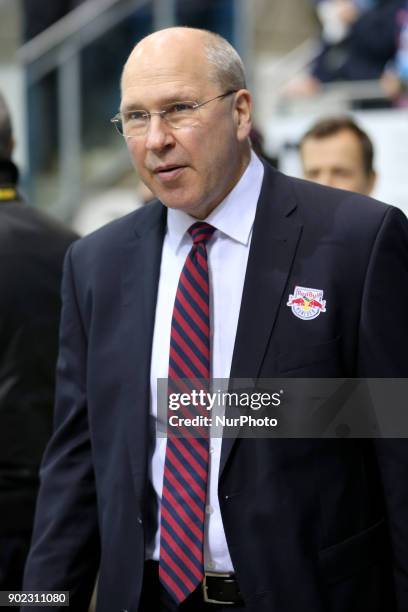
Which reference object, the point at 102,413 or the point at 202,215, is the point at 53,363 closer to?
the point at 102,413

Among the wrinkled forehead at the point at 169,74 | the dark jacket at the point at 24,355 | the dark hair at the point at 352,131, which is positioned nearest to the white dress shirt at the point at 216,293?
the wrinkled forehead at the point at 169,74

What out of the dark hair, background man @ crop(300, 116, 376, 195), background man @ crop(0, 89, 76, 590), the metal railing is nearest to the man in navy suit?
background man @ crop(0, 89, 76, 590)

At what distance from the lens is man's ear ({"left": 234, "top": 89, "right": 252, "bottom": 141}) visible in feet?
8.21

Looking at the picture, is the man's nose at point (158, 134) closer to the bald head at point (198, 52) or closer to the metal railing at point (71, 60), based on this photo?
the bald head at point (198, 52)

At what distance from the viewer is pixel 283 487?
231 centimetres

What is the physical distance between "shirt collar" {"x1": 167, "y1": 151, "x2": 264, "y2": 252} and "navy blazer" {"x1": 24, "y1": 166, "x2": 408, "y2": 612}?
39 millimetres

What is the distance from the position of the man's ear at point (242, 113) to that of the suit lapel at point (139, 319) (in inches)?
13.2

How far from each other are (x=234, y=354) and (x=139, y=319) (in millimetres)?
309

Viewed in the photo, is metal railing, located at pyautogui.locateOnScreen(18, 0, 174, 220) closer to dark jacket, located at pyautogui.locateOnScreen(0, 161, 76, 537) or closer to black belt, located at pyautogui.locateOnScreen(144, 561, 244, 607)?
dark jacket, located at pyautogui.locateOnScreen(0, 161, 76, 537)

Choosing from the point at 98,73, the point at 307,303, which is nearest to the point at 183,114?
the point at 307,303

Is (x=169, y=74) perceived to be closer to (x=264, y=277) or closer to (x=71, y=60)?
(x=264, y=277)

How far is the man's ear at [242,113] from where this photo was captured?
250 centimetres

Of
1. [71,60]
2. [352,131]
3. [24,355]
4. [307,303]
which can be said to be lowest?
[307,303]

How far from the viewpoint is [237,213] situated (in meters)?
2.52
